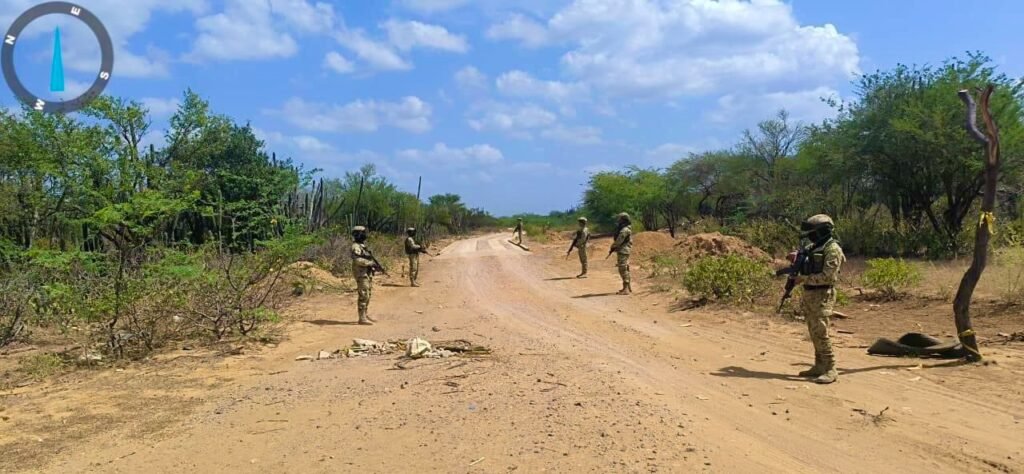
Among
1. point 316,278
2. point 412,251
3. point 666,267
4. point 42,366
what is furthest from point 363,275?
point 666,267

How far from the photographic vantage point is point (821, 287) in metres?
7.19

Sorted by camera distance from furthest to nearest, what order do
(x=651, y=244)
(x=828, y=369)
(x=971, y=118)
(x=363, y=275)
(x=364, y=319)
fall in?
1. (x=651, y=244)
2. (x=364, y=319)
3. (x=363, y=275)
4. (x=971, y=118)
5. (x=828, y=369)

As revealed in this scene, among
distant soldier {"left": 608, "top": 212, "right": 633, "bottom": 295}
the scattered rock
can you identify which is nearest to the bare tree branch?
the scattered rock

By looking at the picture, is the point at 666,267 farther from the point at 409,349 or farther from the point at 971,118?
the point at 409,349

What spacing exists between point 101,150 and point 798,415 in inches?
679

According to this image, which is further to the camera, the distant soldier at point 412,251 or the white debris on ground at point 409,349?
the distant soldier at point 412,251

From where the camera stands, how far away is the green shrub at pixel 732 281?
11.9 metres

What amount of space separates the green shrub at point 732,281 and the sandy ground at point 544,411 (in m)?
1.93

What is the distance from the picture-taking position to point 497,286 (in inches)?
678

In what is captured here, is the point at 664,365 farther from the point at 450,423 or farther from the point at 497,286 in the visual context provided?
the point at 497,286

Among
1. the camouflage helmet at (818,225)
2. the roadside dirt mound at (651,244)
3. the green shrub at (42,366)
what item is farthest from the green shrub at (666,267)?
the green shrub at (42,366)

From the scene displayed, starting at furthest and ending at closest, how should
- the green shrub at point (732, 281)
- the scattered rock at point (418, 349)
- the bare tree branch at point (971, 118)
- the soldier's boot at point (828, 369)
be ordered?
the green shrub at point (732, 281)
the scattered rock at point (418, 349)
the bare tree branch at point (971, 118)
the soldier's boot at point (828, 369)

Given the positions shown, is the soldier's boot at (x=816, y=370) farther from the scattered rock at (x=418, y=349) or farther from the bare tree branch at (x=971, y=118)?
the scattered rock at (x=418, y=349)

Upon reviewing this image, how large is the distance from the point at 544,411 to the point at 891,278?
27.2 ft
